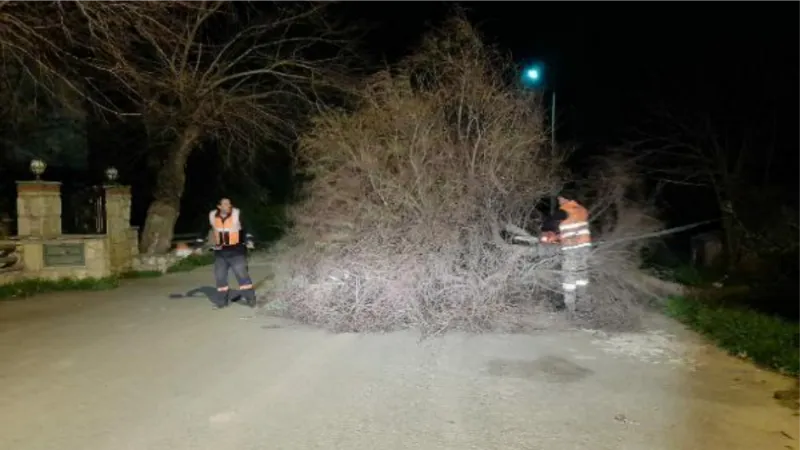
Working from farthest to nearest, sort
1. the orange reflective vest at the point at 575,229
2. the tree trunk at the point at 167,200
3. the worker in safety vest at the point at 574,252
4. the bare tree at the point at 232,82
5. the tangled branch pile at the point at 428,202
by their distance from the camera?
the tree trunk at the point at 167,200
the bare tree at the point at 232,82
the orange reflective vest at the point at 575,229
the worker in safety vest at the point at 574,252
the tangled branch pile at the point at 428,202

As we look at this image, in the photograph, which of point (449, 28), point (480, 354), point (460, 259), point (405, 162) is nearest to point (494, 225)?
point (460, 259)

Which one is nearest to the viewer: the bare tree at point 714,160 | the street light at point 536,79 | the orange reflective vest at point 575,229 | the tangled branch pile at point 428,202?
the tangled branch pile at point 428,202

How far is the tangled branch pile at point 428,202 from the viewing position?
26.6ft

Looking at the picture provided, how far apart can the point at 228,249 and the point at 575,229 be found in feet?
15.8

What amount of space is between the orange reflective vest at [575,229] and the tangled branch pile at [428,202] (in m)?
0.37

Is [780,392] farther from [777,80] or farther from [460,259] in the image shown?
[777,80]

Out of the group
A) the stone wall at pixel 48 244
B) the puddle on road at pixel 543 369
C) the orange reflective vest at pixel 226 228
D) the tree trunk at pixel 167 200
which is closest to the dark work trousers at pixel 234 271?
the orange reflective vest at pixel 226 228

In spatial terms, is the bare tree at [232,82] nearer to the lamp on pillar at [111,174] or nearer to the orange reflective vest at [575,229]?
the lamp on pillar at [111,174]

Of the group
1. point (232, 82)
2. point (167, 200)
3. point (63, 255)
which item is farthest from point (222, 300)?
point (232, 82)

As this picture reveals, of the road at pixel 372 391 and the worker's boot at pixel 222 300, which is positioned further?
the worker's boot at pixel 222 300

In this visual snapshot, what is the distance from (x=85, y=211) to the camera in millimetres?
13727

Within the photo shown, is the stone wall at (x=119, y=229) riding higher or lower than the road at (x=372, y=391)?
higher

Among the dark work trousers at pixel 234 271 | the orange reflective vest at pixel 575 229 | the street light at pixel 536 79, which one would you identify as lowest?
the dark work trousers at pixel 234 271

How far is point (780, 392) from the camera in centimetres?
556
